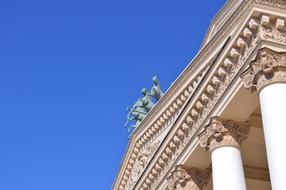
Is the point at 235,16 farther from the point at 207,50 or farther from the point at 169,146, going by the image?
the point at 169,146

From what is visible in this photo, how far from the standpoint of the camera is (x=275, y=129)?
55.8 feet

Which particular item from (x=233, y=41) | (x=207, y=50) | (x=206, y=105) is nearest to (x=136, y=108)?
(x=207, y=50)

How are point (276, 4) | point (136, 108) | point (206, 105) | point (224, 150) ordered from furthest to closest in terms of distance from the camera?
1. point (136, 108)
2. point (206, 105)
3. point (224, 150)
4. point (276, 4)

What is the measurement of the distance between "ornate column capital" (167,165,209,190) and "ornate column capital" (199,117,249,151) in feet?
8.01

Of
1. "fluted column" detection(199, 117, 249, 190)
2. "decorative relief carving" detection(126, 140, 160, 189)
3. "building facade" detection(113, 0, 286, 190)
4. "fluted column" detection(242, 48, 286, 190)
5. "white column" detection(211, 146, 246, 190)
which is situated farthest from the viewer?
"decorative relief carving" detection(126, 140, 160, 189)

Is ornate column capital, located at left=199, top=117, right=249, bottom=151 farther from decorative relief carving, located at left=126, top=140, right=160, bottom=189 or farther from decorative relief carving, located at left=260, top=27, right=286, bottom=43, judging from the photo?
decorative relief carving, located at left=126, top=140, right=160, bottom=189

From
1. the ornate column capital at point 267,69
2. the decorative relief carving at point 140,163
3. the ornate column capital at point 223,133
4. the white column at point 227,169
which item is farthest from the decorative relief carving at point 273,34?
the decorative relief carving at point 140,163

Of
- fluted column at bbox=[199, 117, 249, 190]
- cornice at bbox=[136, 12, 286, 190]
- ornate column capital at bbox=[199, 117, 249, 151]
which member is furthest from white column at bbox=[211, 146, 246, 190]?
cornice at bbox=[136, 12, 286, 190]

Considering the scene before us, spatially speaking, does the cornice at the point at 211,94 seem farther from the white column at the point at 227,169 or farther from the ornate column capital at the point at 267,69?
the white column at the point at 227,169

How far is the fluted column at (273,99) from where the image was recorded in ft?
54.0

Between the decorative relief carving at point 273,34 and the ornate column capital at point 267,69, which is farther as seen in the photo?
the decorative relief carving at point 273,34

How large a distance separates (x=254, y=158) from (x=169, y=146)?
377 cm

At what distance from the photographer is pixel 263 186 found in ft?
81.3

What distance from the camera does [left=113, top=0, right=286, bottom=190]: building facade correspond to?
18.0 metres
